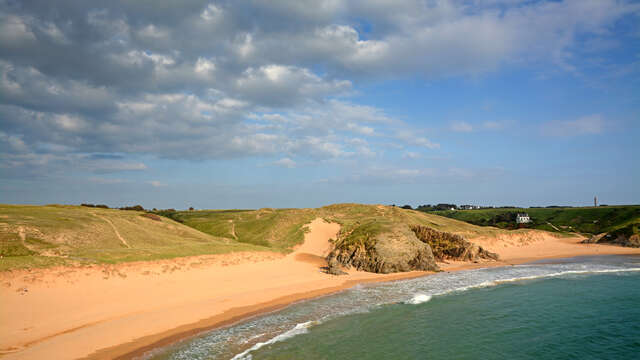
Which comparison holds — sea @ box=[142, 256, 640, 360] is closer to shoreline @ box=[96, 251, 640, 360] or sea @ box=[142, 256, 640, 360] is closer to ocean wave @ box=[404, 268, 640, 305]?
ocean wave @ box=[404, 268, 640, 305]

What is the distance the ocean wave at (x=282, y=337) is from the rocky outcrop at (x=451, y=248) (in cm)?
2659

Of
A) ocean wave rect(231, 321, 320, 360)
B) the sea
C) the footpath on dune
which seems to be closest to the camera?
ocean wave rect(231, 321, 320, 360)

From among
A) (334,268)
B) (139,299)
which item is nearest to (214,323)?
(139,299)

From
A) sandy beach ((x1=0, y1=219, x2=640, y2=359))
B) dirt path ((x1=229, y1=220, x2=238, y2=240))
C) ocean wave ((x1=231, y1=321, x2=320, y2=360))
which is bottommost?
ocean wave ((x1=231, y1=321, x2=320, y2=360))

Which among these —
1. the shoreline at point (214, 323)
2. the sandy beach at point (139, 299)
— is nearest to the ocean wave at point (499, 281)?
the shoreline at point (214, 323)

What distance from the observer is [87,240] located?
26797 mm

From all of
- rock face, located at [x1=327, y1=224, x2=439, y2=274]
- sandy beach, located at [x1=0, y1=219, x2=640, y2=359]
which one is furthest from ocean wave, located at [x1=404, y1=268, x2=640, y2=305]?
rock face, located at [x1=327, y1=224, x2=439, y2=274]

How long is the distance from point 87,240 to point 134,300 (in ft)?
37.3

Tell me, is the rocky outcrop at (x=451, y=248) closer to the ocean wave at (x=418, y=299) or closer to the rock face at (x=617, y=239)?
the ocean wave at (x=418, y=299)

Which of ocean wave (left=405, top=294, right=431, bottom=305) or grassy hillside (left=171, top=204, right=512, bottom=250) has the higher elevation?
grassy hillside (left=171, top=204, right=512, bottom=250)

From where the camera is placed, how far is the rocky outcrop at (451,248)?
39562 millimetres

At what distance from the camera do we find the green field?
22734 mm

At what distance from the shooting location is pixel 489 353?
13.0 meters

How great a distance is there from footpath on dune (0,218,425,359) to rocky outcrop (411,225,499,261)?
1161 cm
